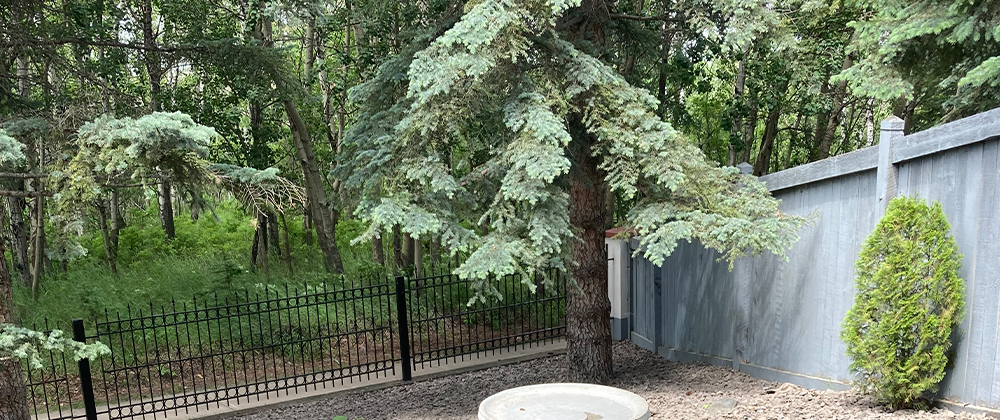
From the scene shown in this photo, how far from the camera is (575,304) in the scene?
689cm

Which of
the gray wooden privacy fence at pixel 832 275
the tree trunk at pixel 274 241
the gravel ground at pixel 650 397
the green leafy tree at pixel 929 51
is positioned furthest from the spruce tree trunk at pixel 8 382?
the tree trunk at pixel 274 241

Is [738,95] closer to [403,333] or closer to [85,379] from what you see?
[403,333]

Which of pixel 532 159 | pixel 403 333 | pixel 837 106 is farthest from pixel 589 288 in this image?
pixel 837 106

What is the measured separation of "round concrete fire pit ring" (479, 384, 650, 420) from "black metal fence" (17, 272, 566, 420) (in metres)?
2.62

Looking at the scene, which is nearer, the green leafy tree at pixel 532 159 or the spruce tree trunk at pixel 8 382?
the green leafy tree at pixel 532 159

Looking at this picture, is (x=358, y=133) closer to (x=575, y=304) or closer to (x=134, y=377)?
(x=575, y=304)

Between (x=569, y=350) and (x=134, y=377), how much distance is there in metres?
5.92

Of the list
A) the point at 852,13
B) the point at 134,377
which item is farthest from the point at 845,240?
the point at 134,377

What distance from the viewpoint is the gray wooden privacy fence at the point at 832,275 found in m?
4.07

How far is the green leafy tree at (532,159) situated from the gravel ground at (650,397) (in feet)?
3.90

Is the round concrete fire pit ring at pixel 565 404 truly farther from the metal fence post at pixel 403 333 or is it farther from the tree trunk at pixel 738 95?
the tree trunk at pixel 738 95

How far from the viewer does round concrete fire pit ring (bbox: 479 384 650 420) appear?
461cm

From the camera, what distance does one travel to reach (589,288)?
6.82 metres

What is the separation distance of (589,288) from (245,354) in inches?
209
